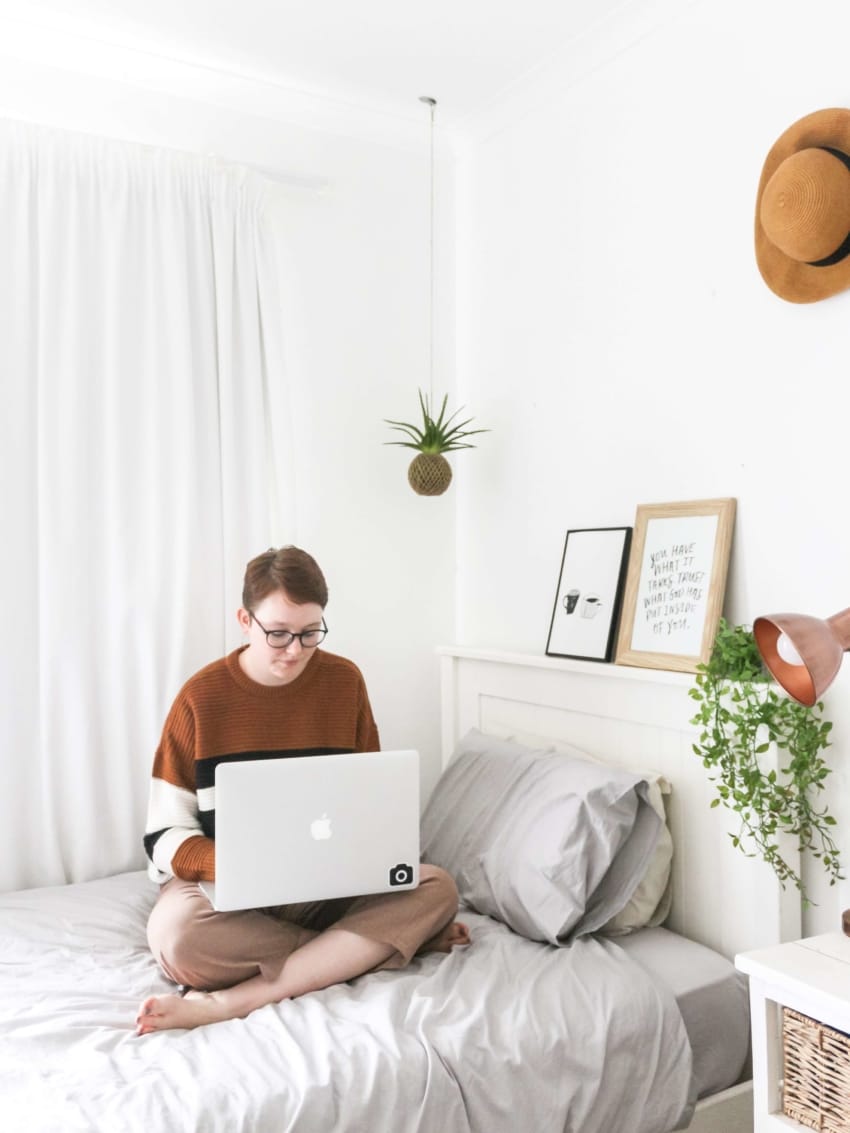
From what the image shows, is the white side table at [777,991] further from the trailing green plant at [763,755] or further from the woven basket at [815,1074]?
the trailing green plant at [763,755]

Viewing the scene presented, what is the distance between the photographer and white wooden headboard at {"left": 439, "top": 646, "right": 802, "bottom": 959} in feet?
6.07

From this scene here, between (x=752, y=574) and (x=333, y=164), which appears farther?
(x=333, y=164)

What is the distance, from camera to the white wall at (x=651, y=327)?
73.9 inches

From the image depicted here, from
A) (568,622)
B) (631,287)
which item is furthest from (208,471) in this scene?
(631,287)

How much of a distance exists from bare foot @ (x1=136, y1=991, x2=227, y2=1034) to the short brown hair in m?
0.75

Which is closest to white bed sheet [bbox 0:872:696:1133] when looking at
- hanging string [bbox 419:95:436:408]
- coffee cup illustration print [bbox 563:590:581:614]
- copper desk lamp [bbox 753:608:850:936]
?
copper desk lamp [bbox 753:608:850:936]

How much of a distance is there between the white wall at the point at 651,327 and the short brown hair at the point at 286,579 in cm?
79

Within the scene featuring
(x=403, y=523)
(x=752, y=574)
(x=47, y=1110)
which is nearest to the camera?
(x=47, y=1110)

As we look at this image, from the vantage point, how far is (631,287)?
2336 mm

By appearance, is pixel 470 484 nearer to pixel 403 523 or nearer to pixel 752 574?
pixel 403 523

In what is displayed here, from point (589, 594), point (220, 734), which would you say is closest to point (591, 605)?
point (589, 594)

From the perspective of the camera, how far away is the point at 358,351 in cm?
281

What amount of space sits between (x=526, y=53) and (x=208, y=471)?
1348 millimetres

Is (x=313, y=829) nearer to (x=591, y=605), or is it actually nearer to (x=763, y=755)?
(x=763, y=755)
